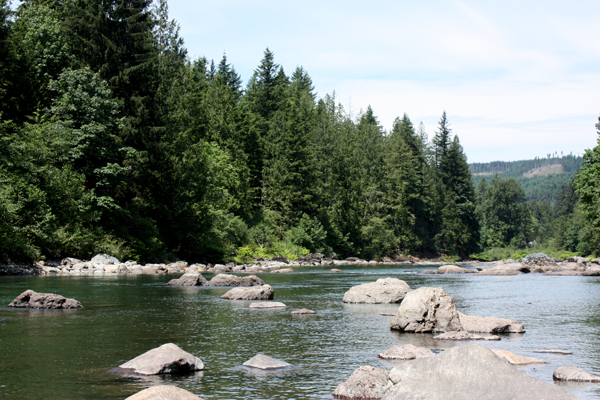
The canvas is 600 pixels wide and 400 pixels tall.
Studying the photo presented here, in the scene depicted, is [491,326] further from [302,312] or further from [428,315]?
[302,312]

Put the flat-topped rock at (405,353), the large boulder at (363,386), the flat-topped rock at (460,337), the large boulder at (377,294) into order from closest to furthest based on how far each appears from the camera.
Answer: the large boulder at (363,386) → the flat-topped rock at (405,353) → the flat-topped rock at (460,337) → the large boulder at (377,294)

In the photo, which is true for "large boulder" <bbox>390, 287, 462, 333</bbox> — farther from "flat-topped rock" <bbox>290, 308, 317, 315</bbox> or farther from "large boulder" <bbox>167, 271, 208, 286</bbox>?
"large boulder" <bbox>167, 271, 208, 286</bbox>

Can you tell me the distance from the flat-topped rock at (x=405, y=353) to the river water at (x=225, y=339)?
0.38 meters

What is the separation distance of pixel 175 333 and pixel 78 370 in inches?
169

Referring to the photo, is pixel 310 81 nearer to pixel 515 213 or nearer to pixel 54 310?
pixel 515 213

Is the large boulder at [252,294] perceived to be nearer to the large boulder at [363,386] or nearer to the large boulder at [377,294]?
the large boulder at [377,294]

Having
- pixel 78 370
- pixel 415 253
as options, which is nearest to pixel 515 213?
pixel 415 253

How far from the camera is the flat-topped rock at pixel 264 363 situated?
34.9 feet

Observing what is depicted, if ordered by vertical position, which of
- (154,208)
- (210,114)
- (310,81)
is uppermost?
(310,81)

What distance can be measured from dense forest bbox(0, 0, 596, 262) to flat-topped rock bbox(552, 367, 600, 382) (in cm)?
2921

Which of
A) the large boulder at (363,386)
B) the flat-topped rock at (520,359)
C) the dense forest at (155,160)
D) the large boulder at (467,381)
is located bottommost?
the flat-topped rock at (520,359)

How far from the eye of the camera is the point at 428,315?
1543 cm

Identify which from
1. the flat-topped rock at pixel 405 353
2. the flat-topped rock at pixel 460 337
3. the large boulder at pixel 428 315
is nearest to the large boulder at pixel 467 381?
the flat-topped rock at pixel 405 353

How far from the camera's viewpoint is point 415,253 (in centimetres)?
9275
